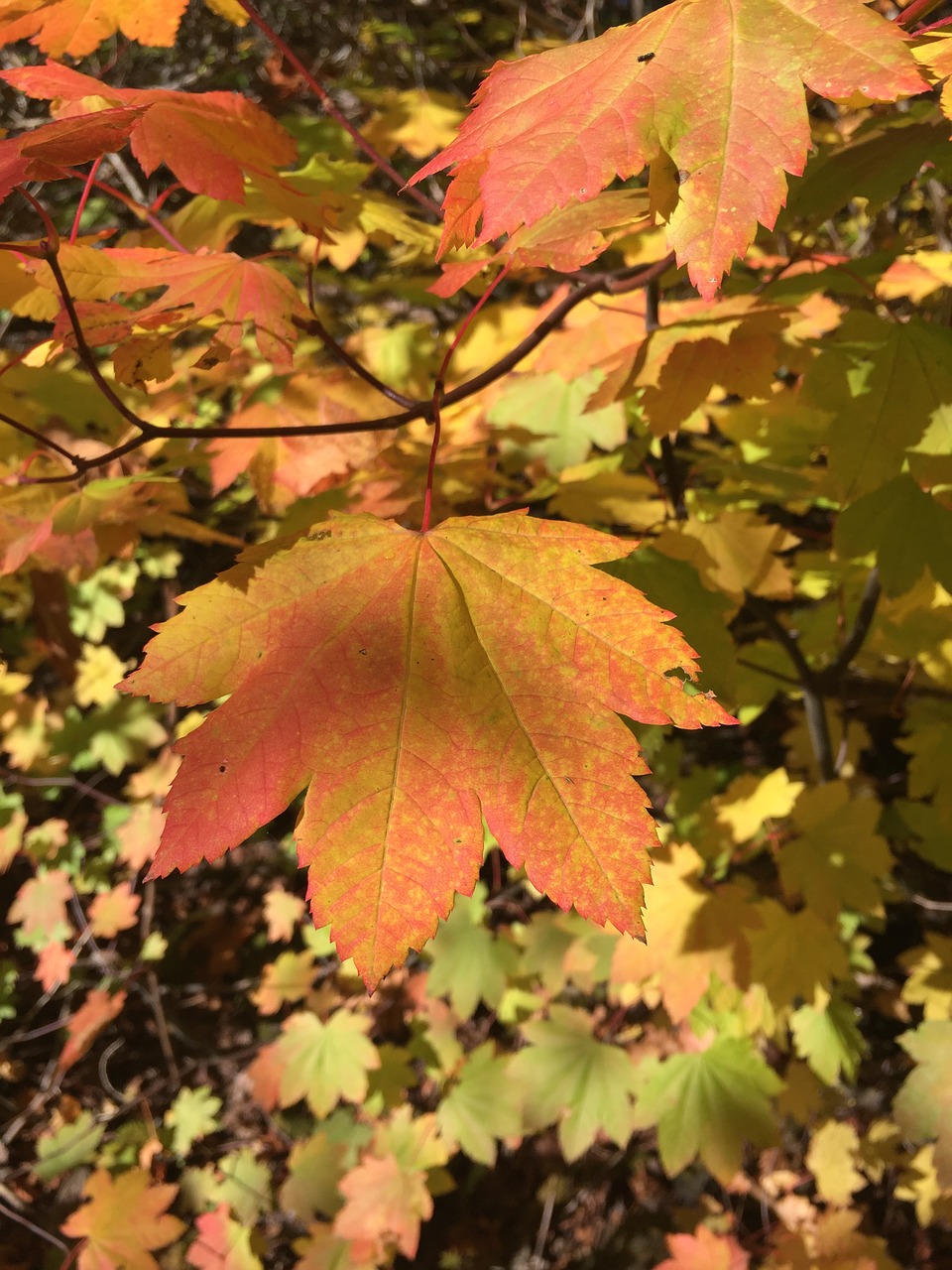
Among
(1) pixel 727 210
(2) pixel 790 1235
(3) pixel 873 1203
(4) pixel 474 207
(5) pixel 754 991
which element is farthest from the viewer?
(3) pixel 873 1203

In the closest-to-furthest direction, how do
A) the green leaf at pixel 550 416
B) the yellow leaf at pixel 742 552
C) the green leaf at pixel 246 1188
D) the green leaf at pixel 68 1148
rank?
the yellow leaf at pixel 742 552 → the green leaf at pixel 550 416 → the green leaf at pixel 246 1188 → the green leaf at pixel 68 1148

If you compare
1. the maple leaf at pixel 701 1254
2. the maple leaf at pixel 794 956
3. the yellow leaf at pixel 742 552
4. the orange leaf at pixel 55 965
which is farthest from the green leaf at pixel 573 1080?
the orange leaf at pixel 55 965

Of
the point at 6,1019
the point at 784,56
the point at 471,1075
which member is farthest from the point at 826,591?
the point at 6,1019

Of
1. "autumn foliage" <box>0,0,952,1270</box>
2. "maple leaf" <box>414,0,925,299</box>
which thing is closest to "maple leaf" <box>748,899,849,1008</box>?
"autumn foliage" <box>0,0,952,1270</box>

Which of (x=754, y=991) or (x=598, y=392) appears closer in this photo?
(x=598, y=392)

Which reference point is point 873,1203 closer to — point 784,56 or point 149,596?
point 784,56

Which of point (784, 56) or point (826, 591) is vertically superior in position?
point (784, 56)

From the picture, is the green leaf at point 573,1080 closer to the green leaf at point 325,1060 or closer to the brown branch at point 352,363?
the green leaf at point 325,1060
